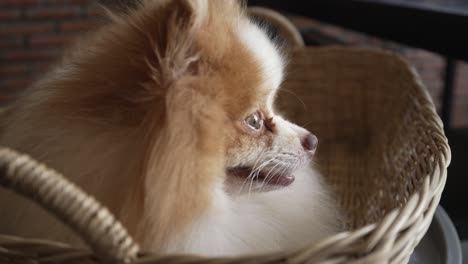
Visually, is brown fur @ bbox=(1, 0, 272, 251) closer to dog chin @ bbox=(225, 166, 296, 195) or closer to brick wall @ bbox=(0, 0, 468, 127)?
dog chin @ bbox=(225, 166, 296, 195)

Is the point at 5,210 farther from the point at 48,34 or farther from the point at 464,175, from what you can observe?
the point at 48,34

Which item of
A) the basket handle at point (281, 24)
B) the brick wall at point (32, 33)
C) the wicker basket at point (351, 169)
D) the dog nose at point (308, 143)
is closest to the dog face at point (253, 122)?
the dog nose at point (308, 143)

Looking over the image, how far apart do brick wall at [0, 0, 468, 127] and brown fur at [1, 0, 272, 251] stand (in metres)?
2.35

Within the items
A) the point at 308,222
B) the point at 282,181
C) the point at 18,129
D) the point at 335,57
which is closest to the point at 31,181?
the point at 18,129

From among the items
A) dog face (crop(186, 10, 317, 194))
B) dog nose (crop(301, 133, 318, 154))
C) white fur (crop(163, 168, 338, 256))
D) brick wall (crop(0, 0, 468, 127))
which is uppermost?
dog face (crop(186, 10, 317, 194))

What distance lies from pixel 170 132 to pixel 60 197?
8.3 inches

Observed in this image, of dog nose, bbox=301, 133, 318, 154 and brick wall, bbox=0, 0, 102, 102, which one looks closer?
dog nose, bbox=301, 133, 318, 154

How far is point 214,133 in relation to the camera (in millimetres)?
757

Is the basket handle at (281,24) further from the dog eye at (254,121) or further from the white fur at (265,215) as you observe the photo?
the dog eye at (254,121)

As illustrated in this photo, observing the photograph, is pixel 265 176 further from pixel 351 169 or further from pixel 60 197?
pixel 351 169

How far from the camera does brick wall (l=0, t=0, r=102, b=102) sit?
304 centimetres

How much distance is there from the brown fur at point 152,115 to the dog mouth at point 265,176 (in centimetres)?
6

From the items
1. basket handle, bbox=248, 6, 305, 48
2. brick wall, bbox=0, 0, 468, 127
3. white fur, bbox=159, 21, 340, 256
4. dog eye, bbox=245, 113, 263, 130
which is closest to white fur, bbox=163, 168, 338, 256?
white fur, bbox=159, 21, 340, 256

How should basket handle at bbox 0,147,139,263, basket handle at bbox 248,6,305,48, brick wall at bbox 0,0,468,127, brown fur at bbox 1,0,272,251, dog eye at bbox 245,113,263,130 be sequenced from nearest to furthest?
basket handle at bbox 0,147,139,263 < brown fur at bbox 1,0,272,251 < dog eye at bbox 245,113,263,130 < basket handle at bbox 248,6,305,48 < brick wall at bbox 0,0,468,127
